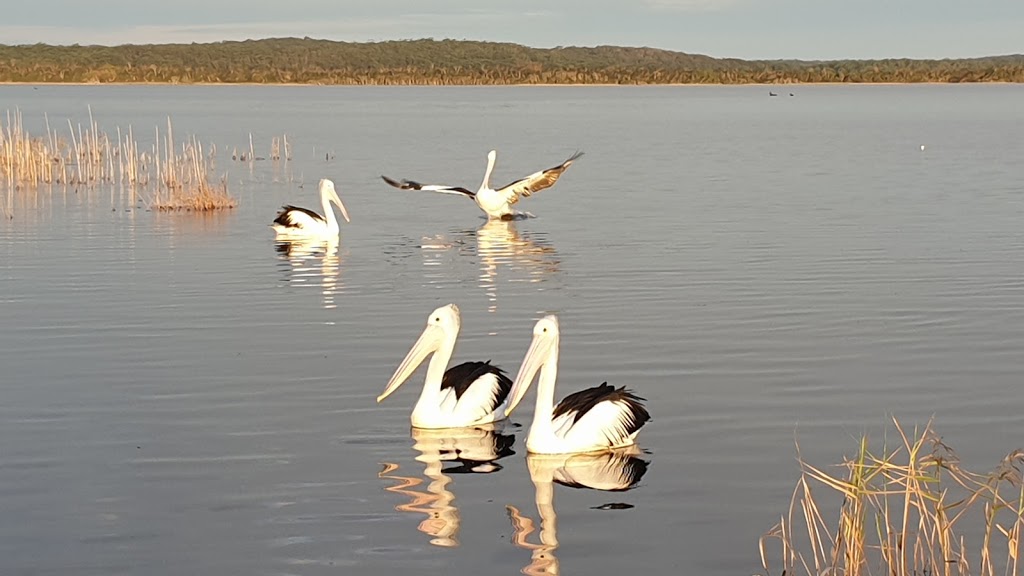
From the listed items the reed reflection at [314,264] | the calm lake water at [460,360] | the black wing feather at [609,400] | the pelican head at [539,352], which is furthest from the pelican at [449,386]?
the reed reflection at [314,264]

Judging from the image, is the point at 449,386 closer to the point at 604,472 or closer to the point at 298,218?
the point at 604,472

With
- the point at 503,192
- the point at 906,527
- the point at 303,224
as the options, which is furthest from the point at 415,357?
the point at 503,192

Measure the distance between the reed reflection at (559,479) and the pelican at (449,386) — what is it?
0.71 metres

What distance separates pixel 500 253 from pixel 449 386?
7.89 m

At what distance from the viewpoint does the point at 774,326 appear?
1117cm

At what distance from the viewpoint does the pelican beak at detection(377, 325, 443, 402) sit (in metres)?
8.49

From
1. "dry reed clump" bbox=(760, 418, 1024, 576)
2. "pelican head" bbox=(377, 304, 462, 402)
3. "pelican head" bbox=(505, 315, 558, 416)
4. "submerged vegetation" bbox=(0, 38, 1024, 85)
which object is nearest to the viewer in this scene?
"dry reed clump" bbox=(760, 418, 1024, 576)

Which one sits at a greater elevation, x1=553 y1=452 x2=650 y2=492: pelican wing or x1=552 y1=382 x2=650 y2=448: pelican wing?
x1=552 y1=382 x2=650 y2=448: pelican wing

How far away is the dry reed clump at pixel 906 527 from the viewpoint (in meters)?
5.11

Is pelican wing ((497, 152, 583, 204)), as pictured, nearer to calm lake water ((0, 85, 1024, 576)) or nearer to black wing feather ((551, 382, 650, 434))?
calm lake water ((0, 85, 1024, 576))

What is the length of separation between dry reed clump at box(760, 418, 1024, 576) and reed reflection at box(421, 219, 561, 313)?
19.2 ft

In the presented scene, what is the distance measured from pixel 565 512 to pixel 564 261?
344 inches

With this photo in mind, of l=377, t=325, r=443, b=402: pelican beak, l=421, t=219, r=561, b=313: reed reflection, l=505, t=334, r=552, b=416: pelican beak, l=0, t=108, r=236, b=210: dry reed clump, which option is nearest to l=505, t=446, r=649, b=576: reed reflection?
l=505, t=334, r=552, b=416: pelican beak

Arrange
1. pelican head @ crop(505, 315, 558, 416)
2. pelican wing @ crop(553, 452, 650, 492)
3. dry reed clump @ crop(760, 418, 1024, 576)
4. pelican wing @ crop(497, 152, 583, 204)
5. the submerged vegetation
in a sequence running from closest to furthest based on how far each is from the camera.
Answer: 1. dry reed clump @ crop(760, 418, 1024, 576)
2. pelican wing @ crop(553, 452, 650, 492)
3. pelican head @ crop(505, 315, 558, 416)
4. pelican wing @ crop(497, 152, 583, 204)
5. the submerged vegetation
